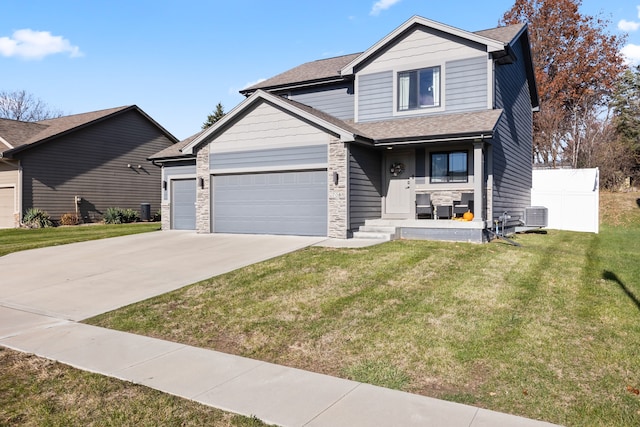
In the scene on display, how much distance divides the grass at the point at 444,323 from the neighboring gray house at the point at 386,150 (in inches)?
138

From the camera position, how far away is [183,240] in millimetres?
14305

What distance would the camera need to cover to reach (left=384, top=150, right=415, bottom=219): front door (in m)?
14.9

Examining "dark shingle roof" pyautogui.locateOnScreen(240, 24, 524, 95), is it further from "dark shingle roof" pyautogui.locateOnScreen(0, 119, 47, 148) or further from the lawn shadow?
"dark shingle roof" pyautogui.locateOnScreen(0, 119, 47, 148)

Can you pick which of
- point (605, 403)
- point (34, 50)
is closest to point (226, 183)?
point (605, 403)

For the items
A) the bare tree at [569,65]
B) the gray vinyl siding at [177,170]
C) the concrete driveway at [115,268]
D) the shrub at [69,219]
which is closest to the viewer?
the concrete driveway at [115,268]

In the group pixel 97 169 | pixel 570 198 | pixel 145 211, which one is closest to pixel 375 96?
pixel 570 198

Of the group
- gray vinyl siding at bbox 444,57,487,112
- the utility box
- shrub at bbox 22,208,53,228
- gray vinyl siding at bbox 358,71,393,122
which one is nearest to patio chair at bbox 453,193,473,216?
gray vinyl siding at bbox 444,57,487,112

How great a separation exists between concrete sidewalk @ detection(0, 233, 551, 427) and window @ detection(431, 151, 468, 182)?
6.43 metres

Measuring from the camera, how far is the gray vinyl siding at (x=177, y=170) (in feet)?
58.4

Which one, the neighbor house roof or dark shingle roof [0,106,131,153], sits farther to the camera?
dark shingle roof [0,106,131,153]

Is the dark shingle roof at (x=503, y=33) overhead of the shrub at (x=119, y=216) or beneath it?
overhead

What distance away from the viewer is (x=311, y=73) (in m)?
18.6

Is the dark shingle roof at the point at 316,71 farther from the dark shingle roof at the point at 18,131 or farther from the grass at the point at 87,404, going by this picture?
the grass at the point at 87,404

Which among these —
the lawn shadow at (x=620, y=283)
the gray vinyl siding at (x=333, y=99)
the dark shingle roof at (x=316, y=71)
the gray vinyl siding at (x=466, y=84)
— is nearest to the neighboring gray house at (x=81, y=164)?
the dark shingle roof at (x=316, y=71)
